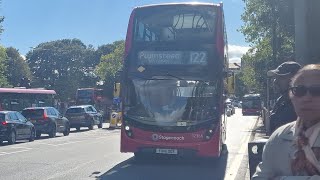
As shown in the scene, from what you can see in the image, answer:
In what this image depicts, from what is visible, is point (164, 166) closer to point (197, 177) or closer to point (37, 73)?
point (197, 177)

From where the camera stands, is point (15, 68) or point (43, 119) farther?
point (15, 68)

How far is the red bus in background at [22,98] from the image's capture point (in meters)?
28.5

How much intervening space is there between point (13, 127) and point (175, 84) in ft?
38.7

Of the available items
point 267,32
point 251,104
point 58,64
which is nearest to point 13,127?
point 267,32

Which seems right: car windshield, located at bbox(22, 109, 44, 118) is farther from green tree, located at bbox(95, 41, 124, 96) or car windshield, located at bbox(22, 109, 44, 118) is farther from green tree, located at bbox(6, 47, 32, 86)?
green tree, located at bbox(6, 47, 32, 86)

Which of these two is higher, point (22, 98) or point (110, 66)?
point (110, 66)

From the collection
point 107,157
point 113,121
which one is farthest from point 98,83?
point 107,157

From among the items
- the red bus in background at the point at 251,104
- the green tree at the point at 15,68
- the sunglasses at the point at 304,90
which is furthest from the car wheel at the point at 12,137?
the green tree at the point at 15,68

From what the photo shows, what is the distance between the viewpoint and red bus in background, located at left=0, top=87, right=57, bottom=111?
28.5 metres

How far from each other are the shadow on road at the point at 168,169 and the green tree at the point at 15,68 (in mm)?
71949

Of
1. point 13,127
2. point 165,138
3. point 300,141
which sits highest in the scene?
point 300,141

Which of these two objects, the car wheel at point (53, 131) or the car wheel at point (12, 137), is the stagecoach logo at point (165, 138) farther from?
the car wheel at point (53, 131)

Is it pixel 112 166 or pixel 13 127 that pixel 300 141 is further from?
pixel 13 127

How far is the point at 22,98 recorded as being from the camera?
3106cm
